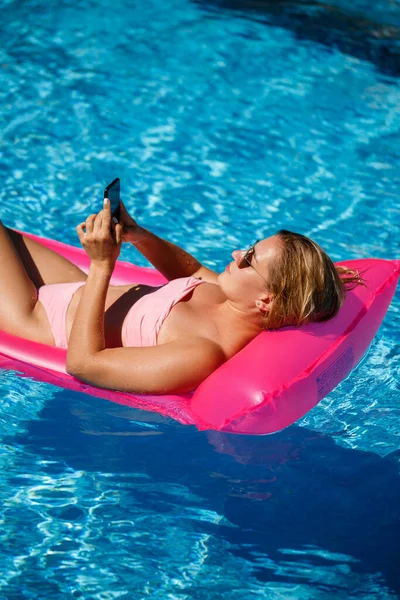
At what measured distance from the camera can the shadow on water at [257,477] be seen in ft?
11.2

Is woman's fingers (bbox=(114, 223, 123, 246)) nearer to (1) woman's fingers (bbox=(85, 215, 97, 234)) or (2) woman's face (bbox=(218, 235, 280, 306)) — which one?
(1) woman's fingers (bbox=(85, 215, 97, 234))

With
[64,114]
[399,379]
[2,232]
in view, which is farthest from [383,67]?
[2,232]

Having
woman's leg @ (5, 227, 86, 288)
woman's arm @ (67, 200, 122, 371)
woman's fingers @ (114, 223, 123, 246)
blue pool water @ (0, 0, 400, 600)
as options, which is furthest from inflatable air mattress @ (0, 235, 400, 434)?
woman's fingers @ (114, 223, 123, 246)

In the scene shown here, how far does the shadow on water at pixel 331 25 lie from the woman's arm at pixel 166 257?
4.58 metres

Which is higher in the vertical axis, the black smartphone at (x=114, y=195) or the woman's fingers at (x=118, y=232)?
the black smartphone at (x=114, y=195)

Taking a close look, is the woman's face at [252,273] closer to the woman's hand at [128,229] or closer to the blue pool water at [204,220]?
the woman's hand at [128,229]

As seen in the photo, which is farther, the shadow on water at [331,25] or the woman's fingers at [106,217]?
the shadow on water at [331,25]

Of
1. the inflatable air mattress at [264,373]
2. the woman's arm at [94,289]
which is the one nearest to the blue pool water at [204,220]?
the inflatable air mattress at [264,373]

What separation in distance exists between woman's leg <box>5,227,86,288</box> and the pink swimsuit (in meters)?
0.15

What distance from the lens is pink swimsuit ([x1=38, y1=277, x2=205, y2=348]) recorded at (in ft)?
12.2

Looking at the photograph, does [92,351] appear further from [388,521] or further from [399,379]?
[399,379]

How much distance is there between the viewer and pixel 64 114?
6.71m

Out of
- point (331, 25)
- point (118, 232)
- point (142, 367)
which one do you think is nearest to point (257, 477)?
point (142, 367)

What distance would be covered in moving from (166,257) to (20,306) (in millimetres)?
782
